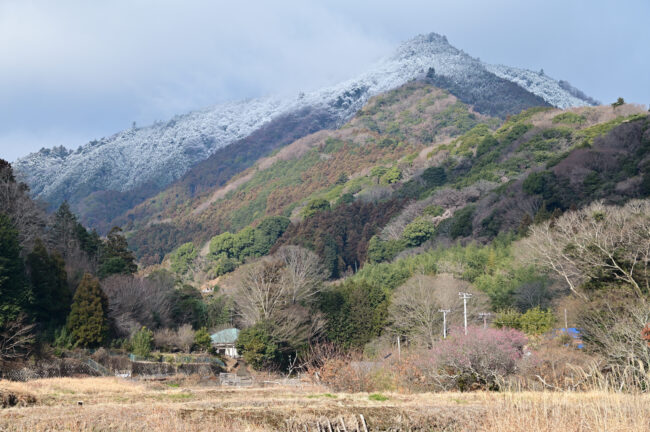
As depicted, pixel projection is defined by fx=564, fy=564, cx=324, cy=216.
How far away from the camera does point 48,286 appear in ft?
112

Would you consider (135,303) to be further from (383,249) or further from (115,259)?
(383,249)

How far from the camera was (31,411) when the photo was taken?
10859 mm

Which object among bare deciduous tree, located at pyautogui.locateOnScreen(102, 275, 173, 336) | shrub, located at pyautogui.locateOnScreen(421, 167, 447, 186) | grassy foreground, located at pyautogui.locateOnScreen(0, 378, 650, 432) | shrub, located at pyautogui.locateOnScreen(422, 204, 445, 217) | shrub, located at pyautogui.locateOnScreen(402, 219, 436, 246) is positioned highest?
shrub, located at pyautogui.locateOnScreen(421, 167, 447, 186)

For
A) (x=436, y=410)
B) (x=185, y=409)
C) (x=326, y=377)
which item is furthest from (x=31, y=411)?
(x=326, y=377)

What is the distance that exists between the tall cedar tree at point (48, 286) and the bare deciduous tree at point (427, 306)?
84.4ft

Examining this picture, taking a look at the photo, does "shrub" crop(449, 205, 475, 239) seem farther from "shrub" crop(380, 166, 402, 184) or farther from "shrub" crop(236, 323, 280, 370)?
"shrub" crop(236, 323, 280, 370)

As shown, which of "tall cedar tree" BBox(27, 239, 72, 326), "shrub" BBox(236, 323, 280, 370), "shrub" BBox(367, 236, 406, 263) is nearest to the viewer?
"tall cedar tree" BBox(27, 239, 72, 326)

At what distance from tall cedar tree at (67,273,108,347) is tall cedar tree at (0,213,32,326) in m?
2.93

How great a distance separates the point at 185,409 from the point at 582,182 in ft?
191

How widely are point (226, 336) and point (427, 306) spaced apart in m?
17.5

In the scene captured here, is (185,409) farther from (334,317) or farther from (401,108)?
(401,108)

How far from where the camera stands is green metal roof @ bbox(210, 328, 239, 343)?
48.7m

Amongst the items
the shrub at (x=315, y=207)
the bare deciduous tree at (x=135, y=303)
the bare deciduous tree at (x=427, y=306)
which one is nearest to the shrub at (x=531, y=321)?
the bare deciduous tree at (x=427, y=306)

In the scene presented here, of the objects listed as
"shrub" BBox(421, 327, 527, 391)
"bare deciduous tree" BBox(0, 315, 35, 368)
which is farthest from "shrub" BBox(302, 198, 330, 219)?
"shrub" BBox(421, 327, 527, 391)
